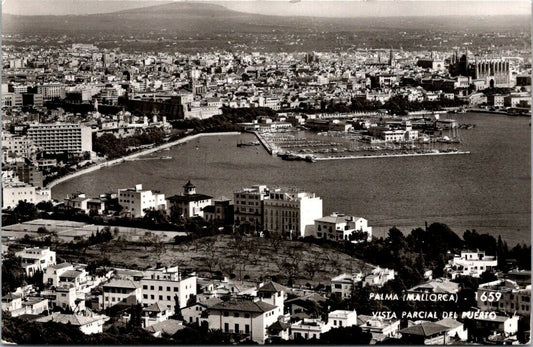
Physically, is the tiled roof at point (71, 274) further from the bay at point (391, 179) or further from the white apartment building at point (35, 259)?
the bay at point (391, 179)

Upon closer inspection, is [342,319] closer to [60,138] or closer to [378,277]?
[378,277]

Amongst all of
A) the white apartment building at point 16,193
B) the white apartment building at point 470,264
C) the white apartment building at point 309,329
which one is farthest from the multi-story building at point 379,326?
the white apartment building at point 16,193

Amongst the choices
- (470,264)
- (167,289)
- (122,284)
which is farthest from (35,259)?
(470,264)

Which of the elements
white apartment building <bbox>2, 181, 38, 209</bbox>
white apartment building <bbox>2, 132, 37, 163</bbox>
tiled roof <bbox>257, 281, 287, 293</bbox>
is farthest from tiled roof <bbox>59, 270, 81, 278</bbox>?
white apartment building <bbox>2, 132, 37, 163</bbox>

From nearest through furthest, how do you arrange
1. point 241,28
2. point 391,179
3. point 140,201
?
point 241,28 < point 140,201 < point 391,179

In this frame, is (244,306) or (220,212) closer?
(244,306)

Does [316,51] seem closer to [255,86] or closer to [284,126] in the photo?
[284,126]
